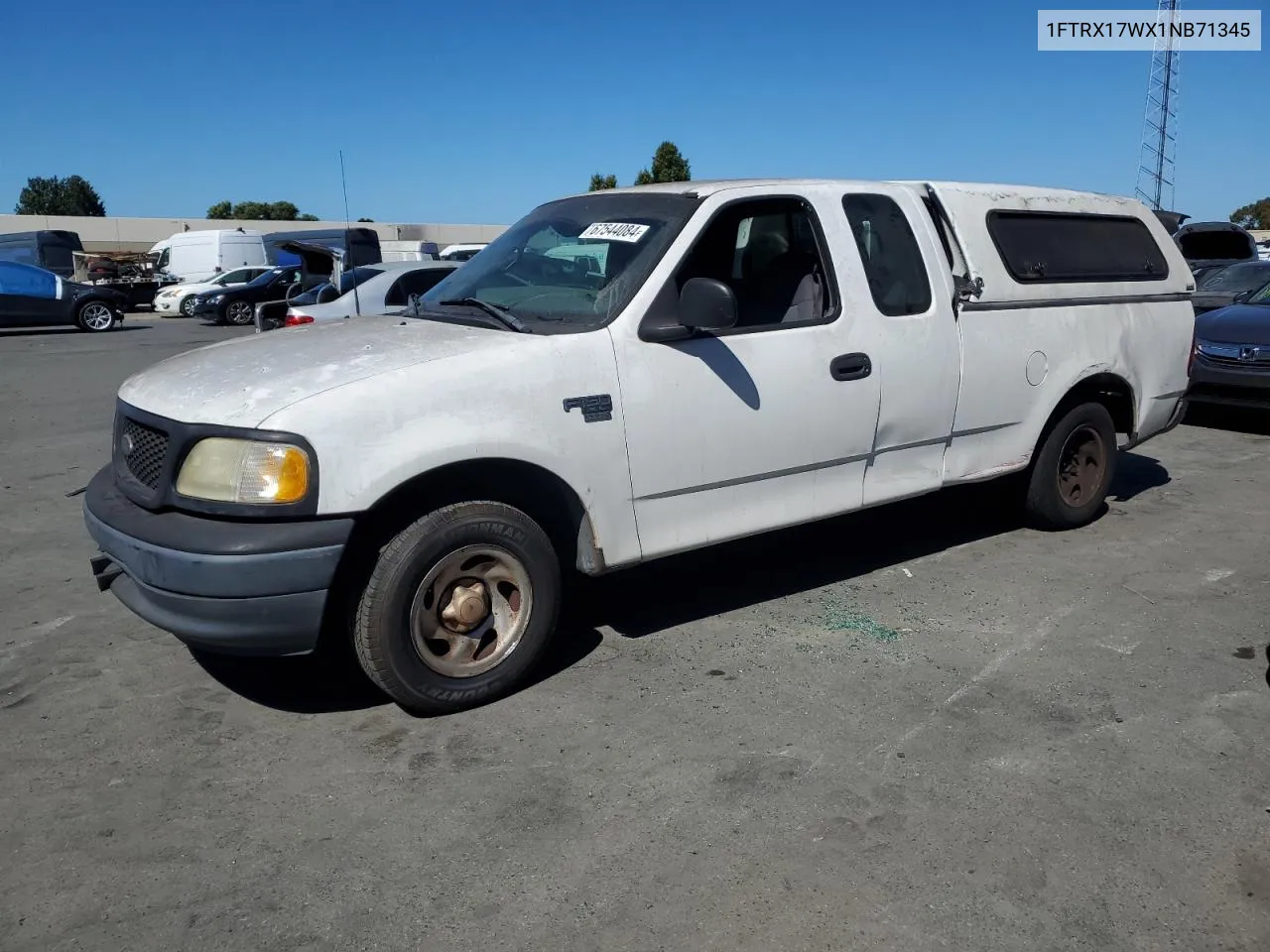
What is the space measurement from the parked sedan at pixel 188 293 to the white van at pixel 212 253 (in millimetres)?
4783

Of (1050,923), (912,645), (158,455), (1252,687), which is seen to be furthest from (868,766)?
(158,455)

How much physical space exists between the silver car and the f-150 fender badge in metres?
7.44

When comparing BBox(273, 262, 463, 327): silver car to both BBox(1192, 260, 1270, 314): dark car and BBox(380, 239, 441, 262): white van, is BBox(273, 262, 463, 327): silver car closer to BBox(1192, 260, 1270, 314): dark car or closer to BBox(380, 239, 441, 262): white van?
BBox(1192, 260, 1270, 314): dark car

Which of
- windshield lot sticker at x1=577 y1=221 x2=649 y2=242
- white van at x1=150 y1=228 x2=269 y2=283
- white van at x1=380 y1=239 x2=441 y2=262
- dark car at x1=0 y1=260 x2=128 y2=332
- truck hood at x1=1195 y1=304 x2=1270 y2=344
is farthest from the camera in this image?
white van at x1=150 y1=228 x2=269 y2=283

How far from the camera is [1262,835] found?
3049 mm

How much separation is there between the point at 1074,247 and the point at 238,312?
945 inches

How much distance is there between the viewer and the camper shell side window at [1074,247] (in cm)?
548

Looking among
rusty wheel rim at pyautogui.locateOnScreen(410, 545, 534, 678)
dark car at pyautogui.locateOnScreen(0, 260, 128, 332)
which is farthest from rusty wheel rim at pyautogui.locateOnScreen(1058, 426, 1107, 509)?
dark car at pyautogui.locateOnScreen(0, 260, 128, 332)

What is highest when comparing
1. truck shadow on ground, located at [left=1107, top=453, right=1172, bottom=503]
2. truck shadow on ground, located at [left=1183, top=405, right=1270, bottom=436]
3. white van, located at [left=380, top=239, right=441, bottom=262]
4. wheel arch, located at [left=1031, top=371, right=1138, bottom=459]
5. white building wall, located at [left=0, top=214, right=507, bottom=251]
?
white building wall, located at [left=0, top=214, right=507, bottom=251]

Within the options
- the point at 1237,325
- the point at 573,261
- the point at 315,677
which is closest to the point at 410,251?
the point at 1237,325

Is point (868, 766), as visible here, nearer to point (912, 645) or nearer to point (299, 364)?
point (912, 645)

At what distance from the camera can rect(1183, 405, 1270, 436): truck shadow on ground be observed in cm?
962

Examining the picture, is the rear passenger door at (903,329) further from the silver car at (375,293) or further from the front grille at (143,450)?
the silver car at (375,293)

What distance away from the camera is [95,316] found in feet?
75.6
